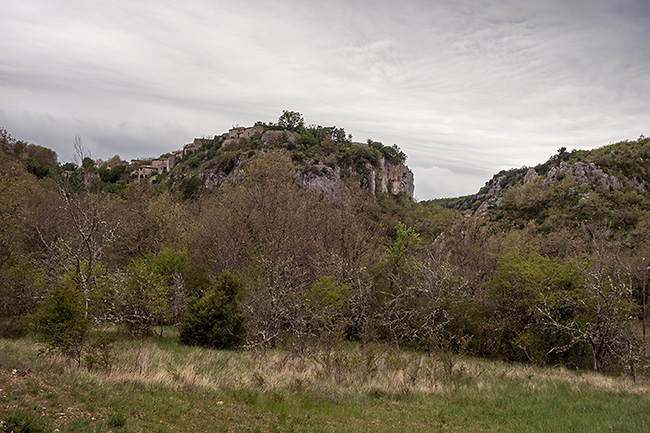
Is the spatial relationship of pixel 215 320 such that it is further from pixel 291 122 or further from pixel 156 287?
pixel 291 122

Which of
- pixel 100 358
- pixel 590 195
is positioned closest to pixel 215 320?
pixel 100 358

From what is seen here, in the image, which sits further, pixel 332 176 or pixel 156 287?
pixel 332 176

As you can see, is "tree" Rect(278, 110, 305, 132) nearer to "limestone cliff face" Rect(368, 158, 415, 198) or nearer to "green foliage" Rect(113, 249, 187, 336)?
"limestone cliff face" Rect(368, 158, 415, 198)

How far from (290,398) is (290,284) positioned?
11894 millimetres

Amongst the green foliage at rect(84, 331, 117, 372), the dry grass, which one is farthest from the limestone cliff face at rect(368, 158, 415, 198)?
the green foliage at rect(84, 331, 117, 372)

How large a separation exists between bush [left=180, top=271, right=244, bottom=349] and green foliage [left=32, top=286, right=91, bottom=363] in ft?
23.1

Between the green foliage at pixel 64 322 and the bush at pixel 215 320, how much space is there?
7036 mm

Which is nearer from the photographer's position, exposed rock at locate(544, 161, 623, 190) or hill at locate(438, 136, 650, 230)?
hill at locate(438, 136, 650, 230)

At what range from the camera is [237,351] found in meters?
17.7

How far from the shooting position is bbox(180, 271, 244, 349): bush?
1786 cm

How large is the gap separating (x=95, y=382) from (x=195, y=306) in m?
9.80

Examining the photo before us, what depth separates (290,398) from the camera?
9.91 meters

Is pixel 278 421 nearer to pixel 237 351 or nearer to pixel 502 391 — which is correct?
pixel 502 391

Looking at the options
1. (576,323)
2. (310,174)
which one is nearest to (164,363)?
(576,323)
